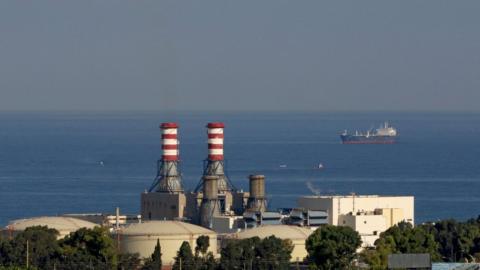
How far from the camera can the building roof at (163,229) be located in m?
33.8

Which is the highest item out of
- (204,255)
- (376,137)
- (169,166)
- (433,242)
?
(376,137)

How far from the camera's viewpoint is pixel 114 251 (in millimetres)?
31281

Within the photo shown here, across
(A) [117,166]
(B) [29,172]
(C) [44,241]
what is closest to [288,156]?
(A) [117,166]

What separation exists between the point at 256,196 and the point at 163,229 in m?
7.63

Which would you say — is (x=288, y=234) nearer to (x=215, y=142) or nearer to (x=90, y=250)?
(x=90, y=250)

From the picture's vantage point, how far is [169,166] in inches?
1702

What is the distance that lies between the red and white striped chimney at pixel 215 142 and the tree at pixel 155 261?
1152cm

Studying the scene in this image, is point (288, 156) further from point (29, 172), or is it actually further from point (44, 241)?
point (44, 241)

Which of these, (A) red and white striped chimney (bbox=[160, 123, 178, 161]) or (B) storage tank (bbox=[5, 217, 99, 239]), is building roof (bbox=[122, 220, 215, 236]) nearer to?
(B) storage tank (bbox=[5, 217, 99, 239])

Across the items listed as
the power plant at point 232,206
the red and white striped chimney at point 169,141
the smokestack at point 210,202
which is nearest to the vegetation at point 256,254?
the power plant at point 232,206

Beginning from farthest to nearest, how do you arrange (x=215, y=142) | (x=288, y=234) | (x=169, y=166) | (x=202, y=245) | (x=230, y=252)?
1. (x=215, y=142)
2. (x=169, y=166)
3. (x=288, y=234)
4. (x=202, y=245)
5. (x=230, y=252)

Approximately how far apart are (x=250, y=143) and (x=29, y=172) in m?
34.2

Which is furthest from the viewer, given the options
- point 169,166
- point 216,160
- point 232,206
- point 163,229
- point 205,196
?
point 216,160

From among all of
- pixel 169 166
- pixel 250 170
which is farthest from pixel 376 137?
pixel 169 166
